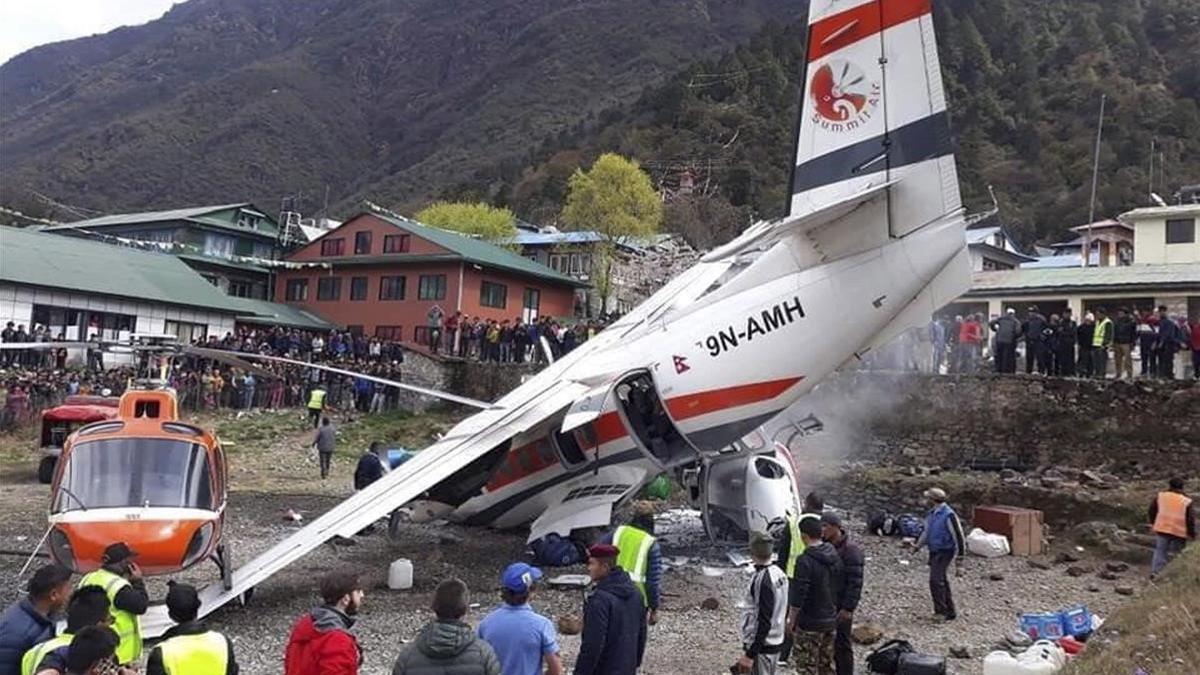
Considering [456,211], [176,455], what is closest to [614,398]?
[176,455]

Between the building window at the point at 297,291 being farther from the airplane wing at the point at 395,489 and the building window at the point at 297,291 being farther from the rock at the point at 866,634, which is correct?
the rock at the point at 866,634

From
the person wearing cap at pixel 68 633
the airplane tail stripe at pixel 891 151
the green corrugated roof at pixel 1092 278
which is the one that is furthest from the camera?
the green corrugated roof at pixel 1092 278

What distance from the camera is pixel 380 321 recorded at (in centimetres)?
4553

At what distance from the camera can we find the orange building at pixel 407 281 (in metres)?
43.4

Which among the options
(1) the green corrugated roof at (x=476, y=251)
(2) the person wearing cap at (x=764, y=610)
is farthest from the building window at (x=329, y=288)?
(2) the person wearing cap at (x=764, y=610)

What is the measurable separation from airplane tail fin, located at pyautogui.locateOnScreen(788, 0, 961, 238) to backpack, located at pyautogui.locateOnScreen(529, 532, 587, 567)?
6.19m

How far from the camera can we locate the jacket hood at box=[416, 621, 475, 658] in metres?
4.97

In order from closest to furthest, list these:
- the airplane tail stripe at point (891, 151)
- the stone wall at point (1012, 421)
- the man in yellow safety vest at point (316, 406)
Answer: the airplane tail stripe at point (891, 151) → the stone wall at point (1012, 421) → the man in yellow safety vest at point (316, 406)

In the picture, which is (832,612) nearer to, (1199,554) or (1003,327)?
A: (1199,554)

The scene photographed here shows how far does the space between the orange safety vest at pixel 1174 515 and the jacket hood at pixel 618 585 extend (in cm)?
1009

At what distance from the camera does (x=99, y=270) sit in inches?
1479

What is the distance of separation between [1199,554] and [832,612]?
6.45m

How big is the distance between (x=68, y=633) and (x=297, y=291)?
45.8m

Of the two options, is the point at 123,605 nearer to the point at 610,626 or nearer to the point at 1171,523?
the point at 610,626
